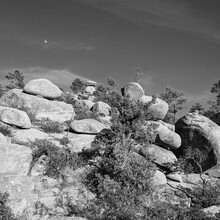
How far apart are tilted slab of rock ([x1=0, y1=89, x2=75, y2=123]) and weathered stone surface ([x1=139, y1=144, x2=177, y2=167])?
13427mm

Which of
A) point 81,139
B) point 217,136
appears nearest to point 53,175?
point 81,139

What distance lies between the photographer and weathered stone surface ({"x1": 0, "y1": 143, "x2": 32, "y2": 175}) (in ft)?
65.8

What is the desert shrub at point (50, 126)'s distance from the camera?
3162 cm

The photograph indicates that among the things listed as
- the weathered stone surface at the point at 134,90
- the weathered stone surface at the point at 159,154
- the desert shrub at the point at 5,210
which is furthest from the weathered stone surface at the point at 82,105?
the desert shrub at the point at 5,210

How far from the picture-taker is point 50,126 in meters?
31.8

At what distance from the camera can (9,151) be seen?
21.3 meters

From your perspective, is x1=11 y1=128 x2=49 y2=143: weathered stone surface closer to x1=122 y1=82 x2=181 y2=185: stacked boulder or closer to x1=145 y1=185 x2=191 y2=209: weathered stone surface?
x1=122 y1=82 x2=181 y2=185: stacked boulder

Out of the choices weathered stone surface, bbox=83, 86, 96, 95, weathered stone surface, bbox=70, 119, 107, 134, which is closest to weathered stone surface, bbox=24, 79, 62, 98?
weathered stone surface, bbox=70, 119, 107, 134

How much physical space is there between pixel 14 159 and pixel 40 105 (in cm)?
1746

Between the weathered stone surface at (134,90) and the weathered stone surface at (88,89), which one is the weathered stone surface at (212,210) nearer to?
the weathered stone surface at (134,90)

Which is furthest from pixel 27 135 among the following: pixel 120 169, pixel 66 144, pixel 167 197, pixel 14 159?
pixel 167 197

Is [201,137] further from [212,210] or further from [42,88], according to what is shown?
[42,88]

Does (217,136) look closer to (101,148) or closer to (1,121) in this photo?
(101,148)

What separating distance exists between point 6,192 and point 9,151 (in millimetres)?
5193
